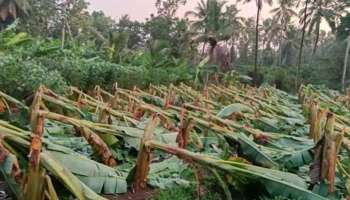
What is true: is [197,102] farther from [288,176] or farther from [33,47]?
[33,47]

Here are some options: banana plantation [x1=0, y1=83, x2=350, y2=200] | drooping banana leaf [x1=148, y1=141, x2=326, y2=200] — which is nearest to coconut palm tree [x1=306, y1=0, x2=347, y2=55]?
banana plantation [x1=0, y1=83, x2=350, y2=200]

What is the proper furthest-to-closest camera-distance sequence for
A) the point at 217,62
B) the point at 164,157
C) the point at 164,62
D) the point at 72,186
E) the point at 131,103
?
the point at 217,62 < the point at 164,62 < the point at 131,103 < the point at 164,157 < the point at 72,186

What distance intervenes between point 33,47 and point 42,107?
10.2 meters

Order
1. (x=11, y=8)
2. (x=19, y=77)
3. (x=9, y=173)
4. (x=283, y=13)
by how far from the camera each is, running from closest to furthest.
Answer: (x=9, y=173) → (x=19, y=77) → (x=11, y=8) → (x=283, y=13)

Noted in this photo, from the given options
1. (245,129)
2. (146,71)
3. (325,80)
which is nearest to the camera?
(245,129)

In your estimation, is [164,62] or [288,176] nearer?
[288,176]

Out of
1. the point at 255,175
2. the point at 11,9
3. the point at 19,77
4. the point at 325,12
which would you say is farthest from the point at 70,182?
the point at 325,12

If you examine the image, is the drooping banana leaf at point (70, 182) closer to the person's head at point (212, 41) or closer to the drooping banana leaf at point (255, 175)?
the drooping banana leaf at point (255, 175)

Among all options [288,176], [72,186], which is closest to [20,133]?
[72,186]

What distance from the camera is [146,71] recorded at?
2144 cm

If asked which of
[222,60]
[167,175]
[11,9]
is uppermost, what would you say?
[11,9]

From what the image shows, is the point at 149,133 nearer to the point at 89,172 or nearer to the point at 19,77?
the point at 89,172

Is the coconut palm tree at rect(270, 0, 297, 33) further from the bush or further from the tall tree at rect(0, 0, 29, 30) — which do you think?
the bush

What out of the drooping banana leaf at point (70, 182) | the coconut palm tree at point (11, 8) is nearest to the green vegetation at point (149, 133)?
the drooping banana leaf at point (70, 182)
